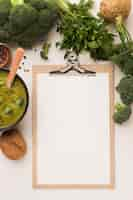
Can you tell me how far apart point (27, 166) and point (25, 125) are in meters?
0.12

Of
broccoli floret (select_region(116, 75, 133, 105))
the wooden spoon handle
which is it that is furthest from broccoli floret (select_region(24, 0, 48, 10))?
broccoli floret (select_region(116, 75, 133, 105))

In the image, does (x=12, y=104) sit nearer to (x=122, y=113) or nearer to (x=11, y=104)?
(x=11, y=104)

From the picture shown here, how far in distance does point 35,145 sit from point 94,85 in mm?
250

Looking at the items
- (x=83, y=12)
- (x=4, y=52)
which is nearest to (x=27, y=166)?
(x=4, y=52)

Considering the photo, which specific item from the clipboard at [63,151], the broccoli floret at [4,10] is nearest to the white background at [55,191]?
the clipboard at [63,151]

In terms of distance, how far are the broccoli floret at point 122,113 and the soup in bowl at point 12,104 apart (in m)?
0.26

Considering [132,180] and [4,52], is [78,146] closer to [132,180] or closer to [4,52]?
[132,180]

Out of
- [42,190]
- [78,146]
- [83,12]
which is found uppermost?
[83,12]

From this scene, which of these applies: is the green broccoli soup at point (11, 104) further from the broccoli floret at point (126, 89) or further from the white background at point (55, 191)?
A: the broccoli floret at point (126, 89)

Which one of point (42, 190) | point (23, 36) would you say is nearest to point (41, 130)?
point (42, 190)

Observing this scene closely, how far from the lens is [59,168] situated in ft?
4.34

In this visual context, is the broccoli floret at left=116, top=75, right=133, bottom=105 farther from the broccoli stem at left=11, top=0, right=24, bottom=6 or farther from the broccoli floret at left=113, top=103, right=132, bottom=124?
the broccoli stem at left=11, top=0, right=24, bottom=6

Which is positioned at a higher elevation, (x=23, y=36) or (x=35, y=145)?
(x=23, y=36)

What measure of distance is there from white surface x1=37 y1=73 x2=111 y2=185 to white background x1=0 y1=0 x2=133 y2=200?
0.10 ft
